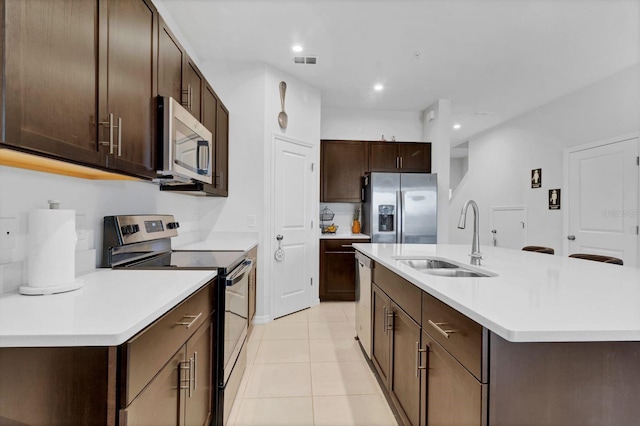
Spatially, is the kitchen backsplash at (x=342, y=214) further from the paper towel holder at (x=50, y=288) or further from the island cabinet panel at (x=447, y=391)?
the paper towel holder at (x=50, y=288)

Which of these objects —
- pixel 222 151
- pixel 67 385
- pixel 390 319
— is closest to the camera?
pixel 67 385

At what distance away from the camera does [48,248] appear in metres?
1.13

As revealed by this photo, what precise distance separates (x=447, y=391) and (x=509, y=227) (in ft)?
16.6

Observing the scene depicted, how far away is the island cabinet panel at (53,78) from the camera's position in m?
0.84

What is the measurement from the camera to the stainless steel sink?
1.79 meters

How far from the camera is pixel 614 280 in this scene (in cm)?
145

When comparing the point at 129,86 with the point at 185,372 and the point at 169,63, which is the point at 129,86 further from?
the point at 185,372

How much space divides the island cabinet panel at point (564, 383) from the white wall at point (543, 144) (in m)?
3.80

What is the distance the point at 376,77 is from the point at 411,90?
0.65 meters

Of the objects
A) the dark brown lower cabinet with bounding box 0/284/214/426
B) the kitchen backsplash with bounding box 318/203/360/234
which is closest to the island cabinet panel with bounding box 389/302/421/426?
the dark brown lower cabinet with bounding box 0/284/214/426

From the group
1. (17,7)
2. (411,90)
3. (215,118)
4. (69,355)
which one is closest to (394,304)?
(69,355)

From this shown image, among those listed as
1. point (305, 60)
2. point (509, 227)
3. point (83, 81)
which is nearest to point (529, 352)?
point (83, 81)

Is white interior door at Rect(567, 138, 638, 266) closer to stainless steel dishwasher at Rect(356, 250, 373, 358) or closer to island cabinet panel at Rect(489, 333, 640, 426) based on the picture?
stainless steel dishwasher at Rect(356, 250, 373, 358)

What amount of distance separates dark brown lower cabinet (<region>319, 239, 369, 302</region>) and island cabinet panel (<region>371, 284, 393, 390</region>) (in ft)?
6.39
